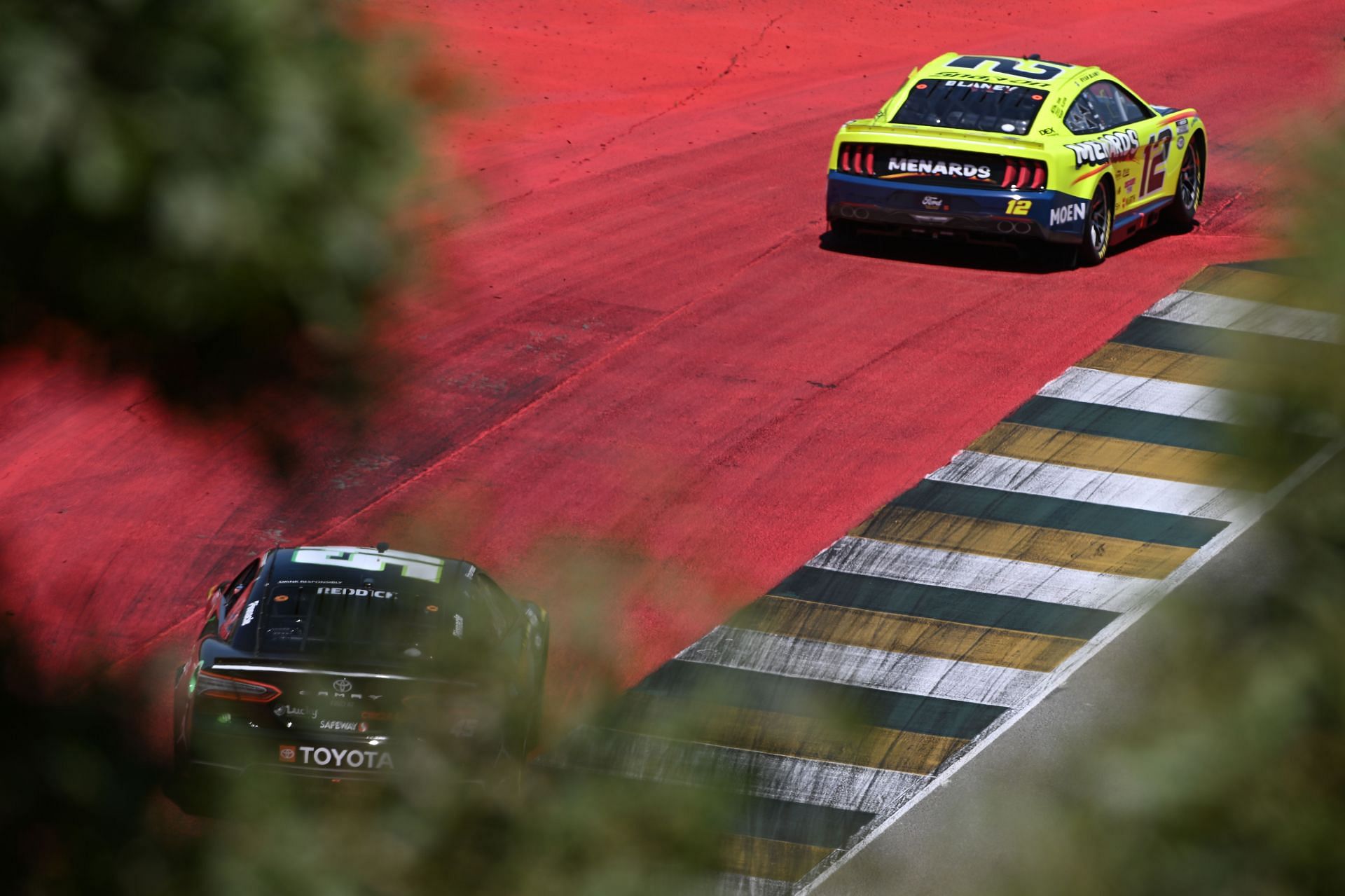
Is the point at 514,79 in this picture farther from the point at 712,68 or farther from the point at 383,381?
the point at 383,381

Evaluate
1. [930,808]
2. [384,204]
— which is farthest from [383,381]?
[930,808]

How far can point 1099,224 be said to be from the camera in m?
16.6

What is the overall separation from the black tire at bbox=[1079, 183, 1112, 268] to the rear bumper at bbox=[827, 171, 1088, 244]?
0.25 metres

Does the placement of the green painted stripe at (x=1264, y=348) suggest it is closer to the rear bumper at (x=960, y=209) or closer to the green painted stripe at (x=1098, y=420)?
the green painted stripe at (x=1098, y=420)

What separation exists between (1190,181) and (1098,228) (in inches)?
90.8

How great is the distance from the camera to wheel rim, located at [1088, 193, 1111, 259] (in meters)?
16.2

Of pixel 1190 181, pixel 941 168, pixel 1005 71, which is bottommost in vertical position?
pixel 1190 181

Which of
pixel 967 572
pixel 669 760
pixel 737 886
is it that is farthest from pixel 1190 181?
pixel 669 760

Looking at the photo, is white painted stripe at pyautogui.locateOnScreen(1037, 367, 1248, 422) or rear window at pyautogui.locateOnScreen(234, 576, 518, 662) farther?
white painted stripe at pyautogui.locateOnScreen(1037, 367, 1248, 422)

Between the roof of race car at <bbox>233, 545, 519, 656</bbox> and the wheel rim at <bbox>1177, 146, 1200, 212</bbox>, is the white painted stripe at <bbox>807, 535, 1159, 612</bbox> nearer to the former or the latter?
the wheel rim at <bbox>1177, 146, 1200, 212</bbox>

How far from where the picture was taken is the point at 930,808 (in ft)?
28.7

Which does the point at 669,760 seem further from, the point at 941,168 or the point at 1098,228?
the point at 1098,228

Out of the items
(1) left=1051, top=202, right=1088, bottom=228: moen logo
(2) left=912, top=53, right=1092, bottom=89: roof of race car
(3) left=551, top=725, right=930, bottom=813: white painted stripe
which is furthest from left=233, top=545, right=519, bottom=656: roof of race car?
(2) left=912, top=53, right=1092, bottom=89: roof of race car

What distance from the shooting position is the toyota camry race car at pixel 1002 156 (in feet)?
50.2
